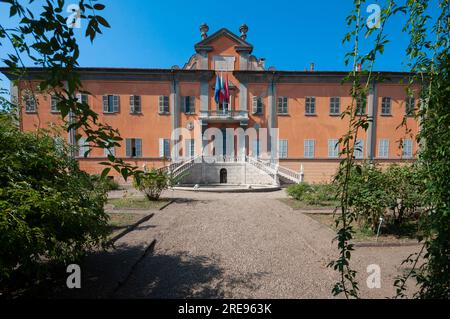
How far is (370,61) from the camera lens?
1356 millimetres

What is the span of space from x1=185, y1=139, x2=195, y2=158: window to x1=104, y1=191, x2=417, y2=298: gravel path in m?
12.4

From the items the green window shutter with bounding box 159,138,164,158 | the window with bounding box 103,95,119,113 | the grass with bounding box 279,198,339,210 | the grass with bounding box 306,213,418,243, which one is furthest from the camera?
the green window shutter with bounding box 159,138,164,158

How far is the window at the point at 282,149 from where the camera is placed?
64.0ft

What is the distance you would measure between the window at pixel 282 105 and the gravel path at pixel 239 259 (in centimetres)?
1386

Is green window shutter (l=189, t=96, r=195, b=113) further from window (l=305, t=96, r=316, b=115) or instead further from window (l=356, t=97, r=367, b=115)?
window (l=356, t=97, r=367, b=115)

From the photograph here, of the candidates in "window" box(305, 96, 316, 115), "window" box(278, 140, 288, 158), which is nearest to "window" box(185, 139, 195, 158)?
"window" box(278, 140, 288, 158)

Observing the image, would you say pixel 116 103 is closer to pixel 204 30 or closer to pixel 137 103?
pixel 137 103

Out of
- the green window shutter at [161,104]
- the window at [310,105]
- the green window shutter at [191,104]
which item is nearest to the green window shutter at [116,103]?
the green window shutter at [161,104]

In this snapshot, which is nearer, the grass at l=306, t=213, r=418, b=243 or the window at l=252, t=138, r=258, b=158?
the grass at l=306, t=213, r=418, b=243

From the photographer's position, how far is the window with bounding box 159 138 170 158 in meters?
19.3

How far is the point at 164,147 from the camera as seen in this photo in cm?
1942

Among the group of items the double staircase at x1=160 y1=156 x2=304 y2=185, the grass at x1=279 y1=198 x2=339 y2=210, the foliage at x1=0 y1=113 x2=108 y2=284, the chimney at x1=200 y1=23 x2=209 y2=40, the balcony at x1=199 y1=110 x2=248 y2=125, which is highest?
the chimney at x1=200 y1=23 x2=209 y2=40
